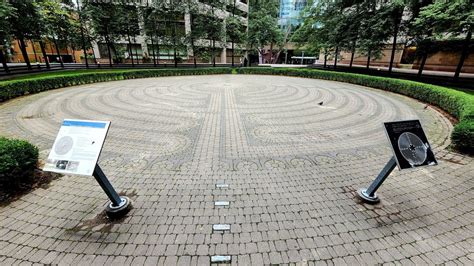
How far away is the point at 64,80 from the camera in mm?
16188

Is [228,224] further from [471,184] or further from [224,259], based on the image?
[471,184]

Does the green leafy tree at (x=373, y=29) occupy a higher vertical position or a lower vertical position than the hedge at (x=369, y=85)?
higher

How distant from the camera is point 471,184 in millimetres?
4574

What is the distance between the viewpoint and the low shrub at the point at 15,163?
3.84m

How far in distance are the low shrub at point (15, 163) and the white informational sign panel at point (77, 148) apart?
6.07 feet

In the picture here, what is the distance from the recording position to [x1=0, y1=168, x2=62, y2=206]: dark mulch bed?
13.0ft

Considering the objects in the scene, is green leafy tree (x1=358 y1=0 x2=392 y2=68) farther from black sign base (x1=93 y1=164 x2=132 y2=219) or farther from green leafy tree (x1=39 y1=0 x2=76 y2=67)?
green leafy tree (x1=39 y1=0 x2=76 y2=67)

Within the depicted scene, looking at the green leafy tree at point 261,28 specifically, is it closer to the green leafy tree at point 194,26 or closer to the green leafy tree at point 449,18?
the green leafy tree at point 194,26

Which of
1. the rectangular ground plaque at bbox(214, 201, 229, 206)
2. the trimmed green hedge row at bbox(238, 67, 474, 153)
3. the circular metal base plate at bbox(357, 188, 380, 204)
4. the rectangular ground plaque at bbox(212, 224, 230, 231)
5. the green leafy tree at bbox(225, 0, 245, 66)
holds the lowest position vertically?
the rectangular ground plaque at bbox(212, 224, 230, 231)

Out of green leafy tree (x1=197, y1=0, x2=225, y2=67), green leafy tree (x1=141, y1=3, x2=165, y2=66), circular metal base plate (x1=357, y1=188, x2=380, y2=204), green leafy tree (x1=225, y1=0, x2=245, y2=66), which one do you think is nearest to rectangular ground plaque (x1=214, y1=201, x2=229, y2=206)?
circular metal base plate (x1=357, y1=188, x2=380, y2=204)

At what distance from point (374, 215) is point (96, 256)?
4512mm

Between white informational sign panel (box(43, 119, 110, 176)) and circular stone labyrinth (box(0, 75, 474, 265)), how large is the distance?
1145 mm

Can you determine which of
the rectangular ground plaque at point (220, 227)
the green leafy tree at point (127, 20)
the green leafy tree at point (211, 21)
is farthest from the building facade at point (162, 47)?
→ the rectangular ground plaque at point (220, 227)

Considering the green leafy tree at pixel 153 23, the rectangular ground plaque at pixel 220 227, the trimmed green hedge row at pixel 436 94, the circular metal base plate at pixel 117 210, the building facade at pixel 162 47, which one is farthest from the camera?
the building facade at pixel 162 47
